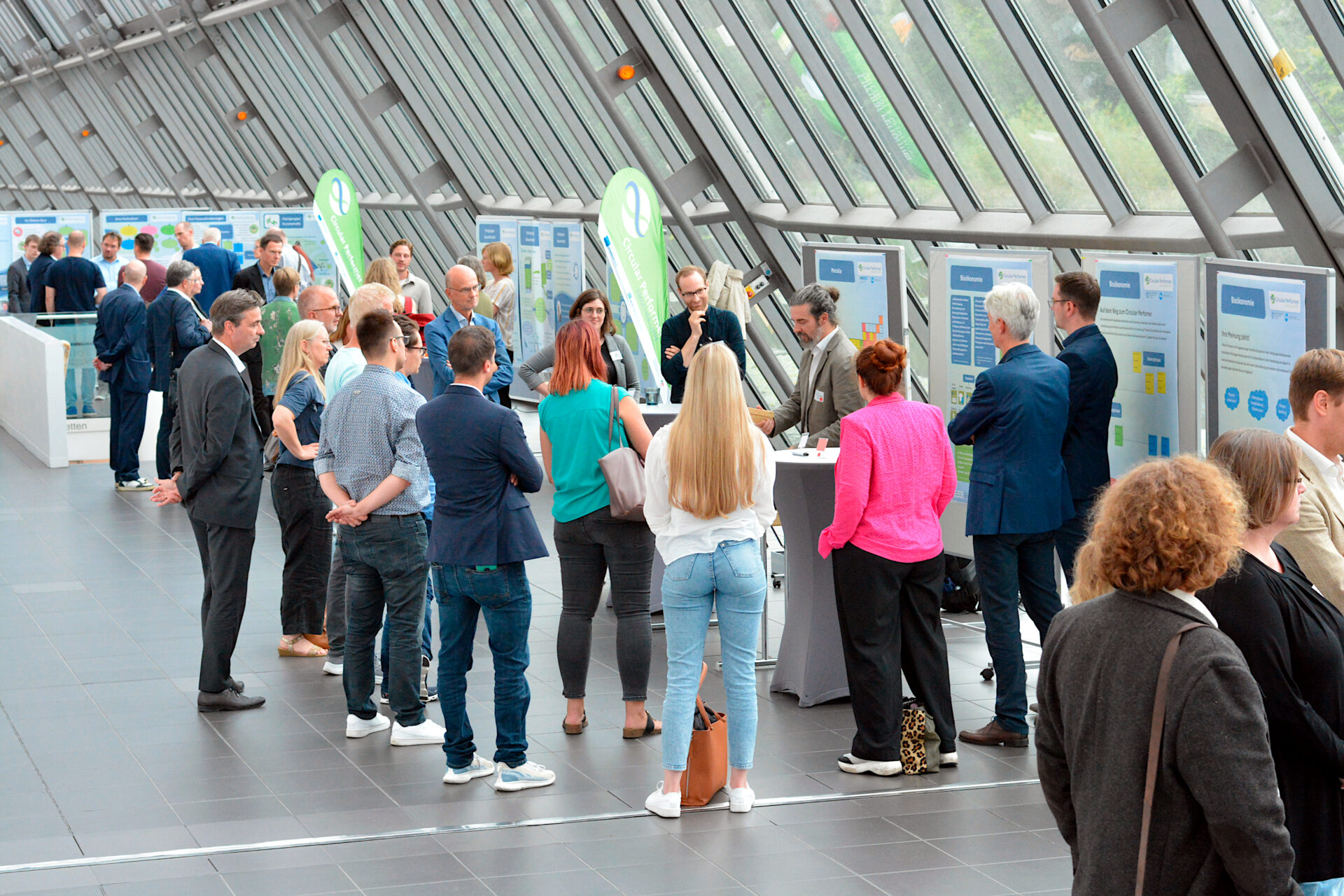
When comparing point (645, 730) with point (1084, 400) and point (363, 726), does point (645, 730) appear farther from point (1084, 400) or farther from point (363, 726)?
point (1084, 400)

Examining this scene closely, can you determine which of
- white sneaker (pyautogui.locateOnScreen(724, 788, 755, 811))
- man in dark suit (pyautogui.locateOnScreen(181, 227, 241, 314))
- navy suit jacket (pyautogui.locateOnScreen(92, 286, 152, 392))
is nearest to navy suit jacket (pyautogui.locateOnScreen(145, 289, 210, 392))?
navy suit jacket (pyautogui.locateOnScreen(92, 286, 152, 392))

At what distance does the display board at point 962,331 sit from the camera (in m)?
6.79

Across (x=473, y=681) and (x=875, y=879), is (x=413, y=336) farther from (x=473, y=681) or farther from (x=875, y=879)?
(x=875, y=879)

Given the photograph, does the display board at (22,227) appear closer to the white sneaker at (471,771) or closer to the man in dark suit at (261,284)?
the man in dark suit at (261,284)

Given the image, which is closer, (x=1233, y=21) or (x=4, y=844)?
(x=4, y=844)

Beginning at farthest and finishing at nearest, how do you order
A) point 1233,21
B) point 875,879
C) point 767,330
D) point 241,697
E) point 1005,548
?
point 767,330 < point 1233,21 < point 241,697 < point 1005,548 < point 875,879

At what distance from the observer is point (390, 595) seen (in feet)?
18.1

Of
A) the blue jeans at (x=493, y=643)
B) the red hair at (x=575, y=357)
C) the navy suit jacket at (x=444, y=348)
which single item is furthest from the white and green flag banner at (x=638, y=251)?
the blue jeans at (x=493, y=643)

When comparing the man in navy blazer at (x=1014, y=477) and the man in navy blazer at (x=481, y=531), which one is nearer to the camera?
the man in navy blazer at (x=481, y=531)

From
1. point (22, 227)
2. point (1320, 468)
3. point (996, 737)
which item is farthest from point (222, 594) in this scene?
point (22, 227)

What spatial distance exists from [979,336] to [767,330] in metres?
6.86

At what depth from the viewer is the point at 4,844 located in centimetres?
475

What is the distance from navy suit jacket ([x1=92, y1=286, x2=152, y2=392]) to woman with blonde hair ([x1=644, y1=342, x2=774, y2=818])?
747 cm

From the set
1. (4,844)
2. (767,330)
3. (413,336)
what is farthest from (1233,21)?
(767,330)
